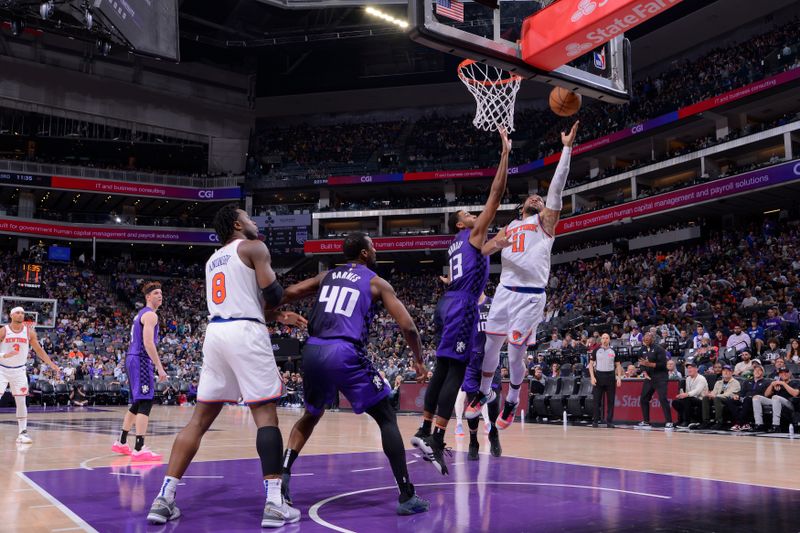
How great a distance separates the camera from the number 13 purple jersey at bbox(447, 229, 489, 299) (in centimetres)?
658

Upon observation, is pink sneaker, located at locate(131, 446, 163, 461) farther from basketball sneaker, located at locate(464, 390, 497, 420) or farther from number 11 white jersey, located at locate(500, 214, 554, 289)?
number 11 white jersey, located at locate(500, 214, 554, 289)

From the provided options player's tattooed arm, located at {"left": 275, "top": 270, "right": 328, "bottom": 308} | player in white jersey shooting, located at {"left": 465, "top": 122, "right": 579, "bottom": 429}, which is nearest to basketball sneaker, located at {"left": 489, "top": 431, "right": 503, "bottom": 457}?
player in white jersey shooting, located at {"left": 465, "top": 122, "right": 579, "bottom": 429}

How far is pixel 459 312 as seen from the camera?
650cm

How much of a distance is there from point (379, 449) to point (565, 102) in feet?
16.6

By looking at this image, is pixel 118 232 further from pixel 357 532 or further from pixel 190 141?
pixel 357 532

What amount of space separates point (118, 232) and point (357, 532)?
41485 millimetres

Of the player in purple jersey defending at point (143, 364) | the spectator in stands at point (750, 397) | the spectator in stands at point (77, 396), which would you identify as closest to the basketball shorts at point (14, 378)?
the player in purple jersey defending at point (143, 364)

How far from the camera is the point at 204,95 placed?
44875 mm

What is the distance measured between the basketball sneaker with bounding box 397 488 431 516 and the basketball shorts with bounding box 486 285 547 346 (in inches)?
127

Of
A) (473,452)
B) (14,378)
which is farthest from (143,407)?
(473,452)

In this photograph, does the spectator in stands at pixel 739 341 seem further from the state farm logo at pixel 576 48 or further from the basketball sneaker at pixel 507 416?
the state farm logo at pixel 576 48

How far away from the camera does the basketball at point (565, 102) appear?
25.3 feet

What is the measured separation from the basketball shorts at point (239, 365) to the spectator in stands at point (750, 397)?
1088 cm

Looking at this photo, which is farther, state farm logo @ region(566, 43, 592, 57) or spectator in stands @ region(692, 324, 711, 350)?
spectator in stands @ region(692, 324, 711, 350)
